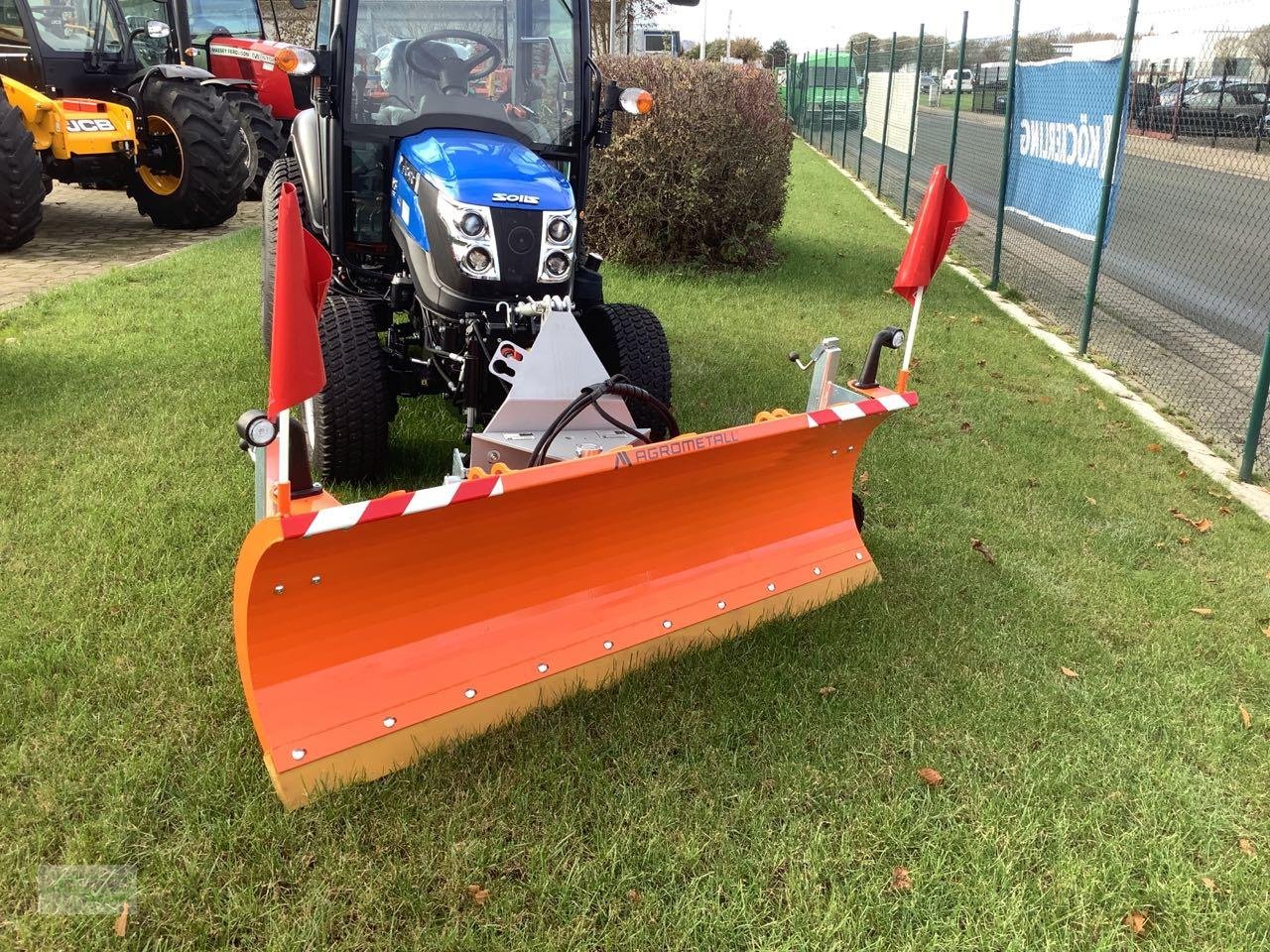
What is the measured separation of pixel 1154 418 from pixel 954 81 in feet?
20.7

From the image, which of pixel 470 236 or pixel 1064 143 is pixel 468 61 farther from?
pixel 1064 143

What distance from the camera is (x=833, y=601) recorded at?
352 cm

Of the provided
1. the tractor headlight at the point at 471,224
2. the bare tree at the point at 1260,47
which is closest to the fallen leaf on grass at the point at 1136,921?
the tractor headlight at the point at 471,224

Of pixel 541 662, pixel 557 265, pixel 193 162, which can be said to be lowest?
pixel 541 662

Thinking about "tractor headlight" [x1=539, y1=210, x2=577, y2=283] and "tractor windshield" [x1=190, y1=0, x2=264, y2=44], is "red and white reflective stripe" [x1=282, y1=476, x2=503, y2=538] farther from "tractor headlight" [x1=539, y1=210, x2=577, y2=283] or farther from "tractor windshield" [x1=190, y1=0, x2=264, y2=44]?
"tractor windshield" [x1=190, y1=0, x2=264, y2=44]

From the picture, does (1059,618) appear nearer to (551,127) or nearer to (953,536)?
(953,536)

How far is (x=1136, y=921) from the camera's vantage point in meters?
2.27

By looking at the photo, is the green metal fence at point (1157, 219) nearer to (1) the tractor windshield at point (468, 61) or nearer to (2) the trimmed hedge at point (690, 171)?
(2) the trimmed hedge at point (690, 171)

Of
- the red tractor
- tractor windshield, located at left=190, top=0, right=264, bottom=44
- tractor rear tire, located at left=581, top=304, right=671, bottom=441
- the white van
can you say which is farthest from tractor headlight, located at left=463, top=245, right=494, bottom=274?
tractor windshield, located at left=190, top=0, right=264, bottom=44

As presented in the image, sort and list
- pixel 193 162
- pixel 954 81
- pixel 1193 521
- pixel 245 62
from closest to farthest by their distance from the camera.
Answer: pixel 1193 521
pixel 193 162
pixel 954 81
pixel 245 62

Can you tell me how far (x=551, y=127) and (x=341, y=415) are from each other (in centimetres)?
164

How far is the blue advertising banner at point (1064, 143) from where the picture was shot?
687 cm

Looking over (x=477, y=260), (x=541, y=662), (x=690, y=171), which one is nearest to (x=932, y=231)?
(x=477, y=260)

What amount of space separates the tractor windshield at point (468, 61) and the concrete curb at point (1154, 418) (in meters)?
3.72
